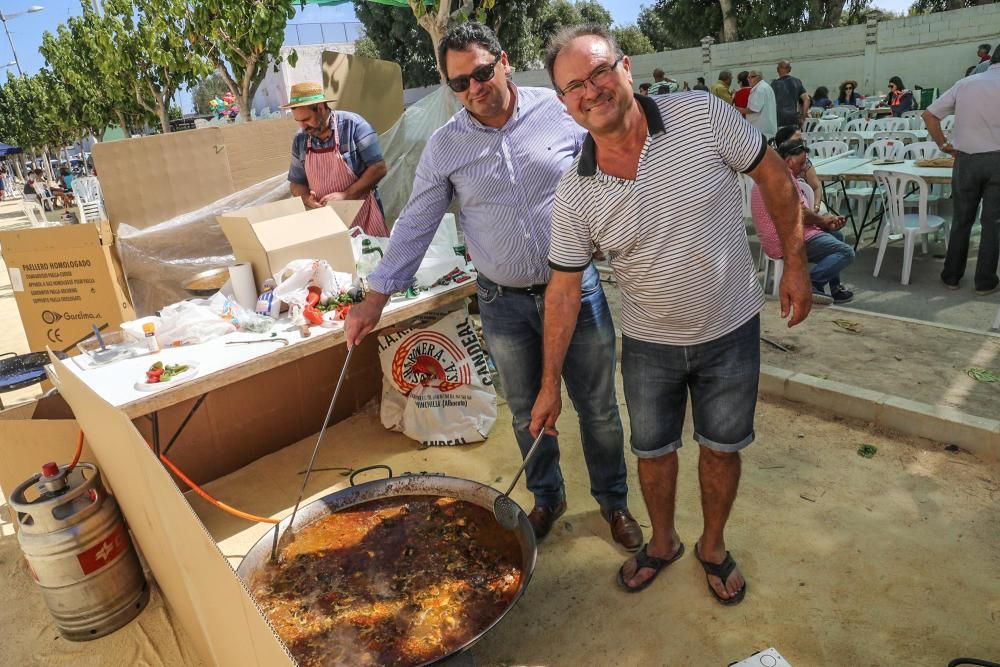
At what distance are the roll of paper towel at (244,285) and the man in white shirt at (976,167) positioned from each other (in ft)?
16.9

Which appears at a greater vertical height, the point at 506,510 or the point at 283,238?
the point at 283,238

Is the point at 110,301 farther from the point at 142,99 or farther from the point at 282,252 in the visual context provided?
the point at 142,99

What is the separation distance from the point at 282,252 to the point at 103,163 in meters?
2.62

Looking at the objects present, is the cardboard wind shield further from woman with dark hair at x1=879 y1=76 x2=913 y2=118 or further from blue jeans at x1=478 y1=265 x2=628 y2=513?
woman with dark hair at x1=879 y1=76 x2=913 y2=118

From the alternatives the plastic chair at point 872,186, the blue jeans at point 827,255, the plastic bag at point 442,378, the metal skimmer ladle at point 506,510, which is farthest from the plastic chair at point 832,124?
the metal skimmer ladle at point 506,510

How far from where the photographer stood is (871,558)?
266 centimetres

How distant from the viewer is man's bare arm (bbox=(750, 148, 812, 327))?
80.2 inches

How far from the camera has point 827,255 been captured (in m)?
5.28

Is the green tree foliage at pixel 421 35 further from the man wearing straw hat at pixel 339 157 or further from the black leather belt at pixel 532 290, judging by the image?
the black leather belt at pixel 532 290

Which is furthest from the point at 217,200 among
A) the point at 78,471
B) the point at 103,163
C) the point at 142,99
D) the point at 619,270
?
the point at 142,99

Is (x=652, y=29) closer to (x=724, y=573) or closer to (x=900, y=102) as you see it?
(x=900, y=102)

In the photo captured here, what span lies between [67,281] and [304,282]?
8.62ft

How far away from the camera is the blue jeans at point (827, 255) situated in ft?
17.2

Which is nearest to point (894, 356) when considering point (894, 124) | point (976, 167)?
point (976, 167)
